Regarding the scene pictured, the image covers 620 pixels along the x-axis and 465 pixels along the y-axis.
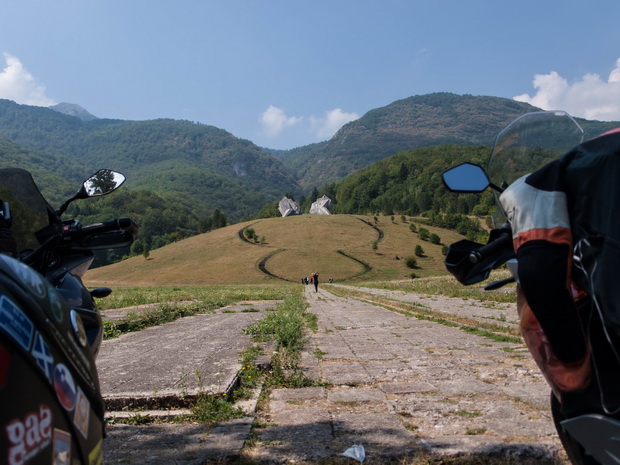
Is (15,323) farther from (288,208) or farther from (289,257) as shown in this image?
(288,208)

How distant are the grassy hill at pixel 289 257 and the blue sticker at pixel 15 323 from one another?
62.2m

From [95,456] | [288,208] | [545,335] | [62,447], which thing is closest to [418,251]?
[288,208]

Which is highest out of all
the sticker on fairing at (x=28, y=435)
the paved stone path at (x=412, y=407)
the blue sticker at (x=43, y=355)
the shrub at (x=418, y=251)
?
the blue sticker at (x=43, y=355)

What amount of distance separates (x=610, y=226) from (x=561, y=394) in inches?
23.5

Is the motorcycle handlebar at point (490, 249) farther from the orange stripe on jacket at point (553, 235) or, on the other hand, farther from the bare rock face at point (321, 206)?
the bare rock face at point (321, 206)

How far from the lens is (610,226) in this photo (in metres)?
1.34

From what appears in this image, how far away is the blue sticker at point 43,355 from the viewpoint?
1.06 meters

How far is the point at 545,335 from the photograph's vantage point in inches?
58.4

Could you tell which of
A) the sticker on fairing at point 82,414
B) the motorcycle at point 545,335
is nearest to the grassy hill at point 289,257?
the motorcycle at point 545,335

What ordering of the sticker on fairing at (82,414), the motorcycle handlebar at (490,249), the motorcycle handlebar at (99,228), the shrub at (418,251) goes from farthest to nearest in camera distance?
the shrub at (418,251) → the motorcycle handlebar at (99,228) → the motorcycle handlebar at (490,249) → the sticker on fairing at (82,414)

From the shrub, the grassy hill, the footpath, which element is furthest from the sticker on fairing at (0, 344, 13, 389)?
the shrub

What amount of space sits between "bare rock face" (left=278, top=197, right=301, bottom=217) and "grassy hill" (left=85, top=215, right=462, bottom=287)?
125 feet

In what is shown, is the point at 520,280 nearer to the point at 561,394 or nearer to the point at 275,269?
the point at 561,394

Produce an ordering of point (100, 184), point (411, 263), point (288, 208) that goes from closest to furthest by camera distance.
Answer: point (100, 184), point (411, 263), point (288, 208)
